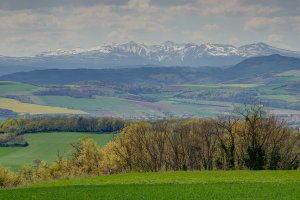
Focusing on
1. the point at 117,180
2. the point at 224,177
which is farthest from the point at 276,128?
the point at 117,180

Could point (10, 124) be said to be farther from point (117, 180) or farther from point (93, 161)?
point (117, 180)

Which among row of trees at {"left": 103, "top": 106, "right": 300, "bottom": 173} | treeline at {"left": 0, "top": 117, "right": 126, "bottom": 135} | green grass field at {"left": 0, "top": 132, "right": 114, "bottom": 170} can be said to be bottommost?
green grass field at {"left": 0, "top": 132, "right": 114, "bottom": 170}

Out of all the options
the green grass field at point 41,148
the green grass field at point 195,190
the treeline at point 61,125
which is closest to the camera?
the green grass field at point 195,190

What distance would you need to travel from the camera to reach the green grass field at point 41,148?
145500mm

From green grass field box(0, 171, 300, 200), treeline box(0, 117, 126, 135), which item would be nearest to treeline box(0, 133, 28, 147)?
treeline box(0, 117, 126, 135)

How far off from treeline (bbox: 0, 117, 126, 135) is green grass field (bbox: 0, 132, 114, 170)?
567 centimetres

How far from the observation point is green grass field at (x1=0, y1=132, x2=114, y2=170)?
14550 centimetres

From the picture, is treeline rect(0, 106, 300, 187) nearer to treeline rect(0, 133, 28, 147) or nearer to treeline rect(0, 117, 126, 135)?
treeline rect(0, 133, 28, 147)

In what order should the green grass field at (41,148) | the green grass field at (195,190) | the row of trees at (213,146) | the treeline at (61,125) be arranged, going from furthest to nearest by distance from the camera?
the treeline at (61,125) < the green grass field at (41,148) < the row of trees at (213,146) < the green grass field at (195,190)

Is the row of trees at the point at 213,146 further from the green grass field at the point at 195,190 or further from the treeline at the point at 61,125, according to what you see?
the treeline at the point at 61,125

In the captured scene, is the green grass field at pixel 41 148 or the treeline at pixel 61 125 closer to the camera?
the green grass field at pixel 41 148

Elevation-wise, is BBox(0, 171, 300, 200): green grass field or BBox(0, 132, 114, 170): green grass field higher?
BBox(0, 171, 300, 200): green grass field

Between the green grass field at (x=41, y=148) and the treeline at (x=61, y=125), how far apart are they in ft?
18.6

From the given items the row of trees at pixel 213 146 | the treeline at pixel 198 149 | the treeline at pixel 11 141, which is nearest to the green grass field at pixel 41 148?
the treeline at pixel 11 141
